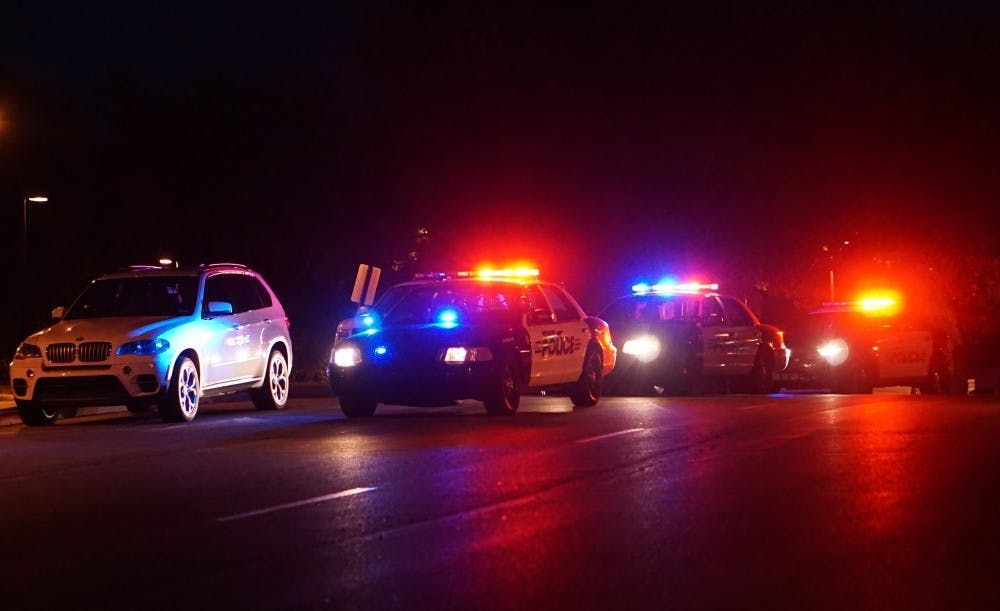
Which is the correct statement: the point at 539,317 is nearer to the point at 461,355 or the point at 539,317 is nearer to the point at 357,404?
the point at 461,355

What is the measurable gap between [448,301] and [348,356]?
190cm

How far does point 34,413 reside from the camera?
19.4 m

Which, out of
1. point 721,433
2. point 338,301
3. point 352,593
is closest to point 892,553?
point 352,593

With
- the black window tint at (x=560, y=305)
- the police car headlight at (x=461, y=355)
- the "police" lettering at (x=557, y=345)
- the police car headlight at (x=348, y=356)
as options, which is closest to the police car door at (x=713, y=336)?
the black window tint at (x=560, y=305)

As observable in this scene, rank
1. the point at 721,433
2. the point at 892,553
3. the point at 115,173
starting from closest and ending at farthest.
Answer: the point at 892,553, the point at 721,433, the point at 115,173

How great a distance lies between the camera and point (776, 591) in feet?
25.3

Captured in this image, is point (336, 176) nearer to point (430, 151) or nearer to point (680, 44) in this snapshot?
point (430, 151)

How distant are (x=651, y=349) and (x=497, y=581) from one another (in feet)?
57.7

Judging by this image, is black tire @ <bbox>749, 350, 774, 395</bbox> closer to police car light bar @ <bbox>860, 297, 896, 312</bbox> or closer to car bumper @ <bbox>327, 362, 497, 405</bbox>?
police car light bar @ <bbox>860, 297, 896, 312</bbox>

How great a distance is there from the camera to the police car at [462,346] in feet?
61.2

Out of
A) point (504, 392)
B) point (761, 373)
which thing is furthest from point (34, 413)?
point (761, 373)

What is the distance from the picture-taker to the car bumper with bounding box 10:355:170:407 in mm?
18875

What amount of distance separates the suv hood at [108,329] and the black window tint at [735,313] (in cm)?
1021

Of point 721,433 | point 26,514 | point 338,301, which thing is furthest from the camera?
point 338,301
